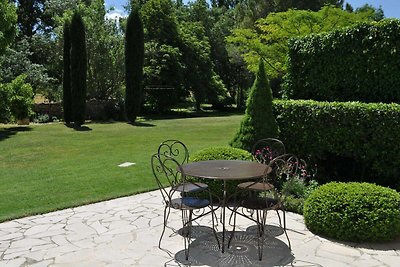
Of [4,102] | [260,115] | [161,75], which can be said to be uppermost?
[161,75]

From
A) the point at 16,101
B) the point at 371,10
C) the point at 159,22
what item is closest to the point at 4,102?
the point at 16,101

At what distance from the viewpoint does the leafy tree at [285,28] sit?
1772 cm

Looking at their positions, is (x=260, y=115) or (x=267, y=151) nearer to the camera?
(x=267, y=151)

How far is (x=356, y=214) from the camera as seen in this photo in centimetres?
425

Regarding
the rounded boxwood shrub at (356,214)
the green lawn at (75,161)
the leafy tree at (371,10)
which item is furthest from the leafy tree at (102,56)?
the rounded boxwood shrub at (356,214)

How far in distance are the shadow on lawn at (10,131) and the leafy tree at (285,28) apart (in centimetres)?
1146

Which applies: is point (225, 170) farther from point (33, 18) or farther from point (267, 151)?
point (33, 18)

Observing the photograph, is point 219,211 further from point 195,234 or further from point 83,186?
point 83,186

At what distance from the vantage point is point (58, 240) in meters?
4.27

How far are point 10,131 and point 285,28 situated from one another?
44.3 feet

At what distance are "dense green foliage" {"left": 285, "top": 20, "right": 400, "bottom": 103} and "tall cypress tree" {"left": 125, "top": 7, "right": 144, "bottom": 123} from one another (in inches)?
459

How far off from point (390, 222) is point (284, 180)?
265cm

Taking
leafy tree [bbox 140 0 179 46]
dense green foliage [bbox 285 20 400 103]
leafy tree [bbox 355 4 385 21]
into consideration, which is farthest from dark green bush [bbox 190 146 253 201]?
leafy tree [bbox 140 0 179 46]

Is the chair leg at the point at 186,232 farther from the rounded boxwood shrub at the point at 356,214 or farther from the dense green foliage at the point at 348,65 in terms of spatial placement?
the dense green foliage at the point at 348,65
